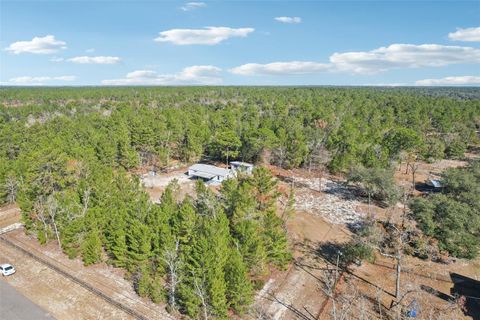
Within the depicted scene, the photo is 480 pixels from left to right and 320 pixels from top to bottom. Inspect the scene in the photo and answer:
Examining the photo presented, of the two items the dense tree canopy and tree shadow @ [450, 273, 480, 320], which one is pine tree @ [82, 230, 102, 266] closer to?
the dense tree canopy

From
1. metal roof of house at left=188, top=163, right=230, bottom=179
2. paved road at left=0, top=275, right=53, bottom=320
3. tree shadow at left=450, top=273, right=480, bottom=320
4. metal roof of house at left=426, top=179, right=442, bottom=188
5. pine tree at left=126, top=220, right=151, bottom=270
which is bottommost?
tree shadow at left=450, top=273, right=480, bottom=320

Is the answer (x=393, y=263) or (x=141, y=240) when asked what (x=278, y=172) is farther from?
(x=141, y=240)

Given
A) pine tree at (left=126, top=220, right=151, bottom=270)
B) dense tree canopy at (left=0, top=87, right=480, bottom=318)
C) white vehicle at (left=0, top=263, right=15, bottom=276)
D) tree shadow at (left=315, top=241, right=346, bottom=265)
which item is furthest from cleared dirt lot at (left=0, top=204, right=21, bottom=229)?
tree shadow at (left=315, top=241, right=346, bottom=265)

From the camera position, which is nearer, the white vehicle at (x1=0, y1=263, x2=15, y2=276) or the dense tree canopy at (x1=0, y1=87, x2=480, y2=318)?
the dense tree canopy at (x1=0, y1=87, x2=480, y2=318)

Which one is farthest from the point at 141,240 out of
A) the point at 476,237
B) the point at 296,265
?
the point at 476,237

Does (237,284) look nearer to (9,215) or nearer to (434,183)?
(9,215)

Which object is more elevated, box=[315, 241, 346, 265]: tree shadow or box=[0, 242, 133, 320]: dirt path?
box=[0, 242, 133, 320]: dirt path

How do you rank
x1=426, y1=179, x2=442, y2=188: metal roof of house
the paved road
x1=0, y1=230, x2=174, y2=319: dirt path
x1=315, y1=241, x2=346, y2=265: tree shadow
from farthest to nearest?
x1=426, y1=179, x2=442, y2=188: metal roof of house, x1=315, y1=241, x2=346, y2=265: tree shadow, x1=0, y1=230, x2=174, y2=319: dirt path, the paved road

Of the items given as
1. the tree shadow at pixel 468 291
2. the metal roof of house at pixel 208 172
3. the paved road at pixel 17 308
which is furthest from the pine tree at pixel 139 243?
the metal roof of house at pixel 208 172

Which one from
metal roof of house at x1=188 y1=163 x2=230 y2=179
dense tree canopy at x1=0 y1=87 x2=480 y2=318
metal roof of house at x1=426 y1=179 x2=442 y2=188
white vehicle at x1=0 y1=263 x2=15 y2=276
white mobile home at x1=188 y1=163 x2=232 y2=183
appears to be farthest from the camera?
metal roof of house at x1=188 y1=163 x2=230 y2=179

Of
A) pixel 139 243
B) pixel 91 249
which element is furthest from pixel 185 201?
pixel 91 249
